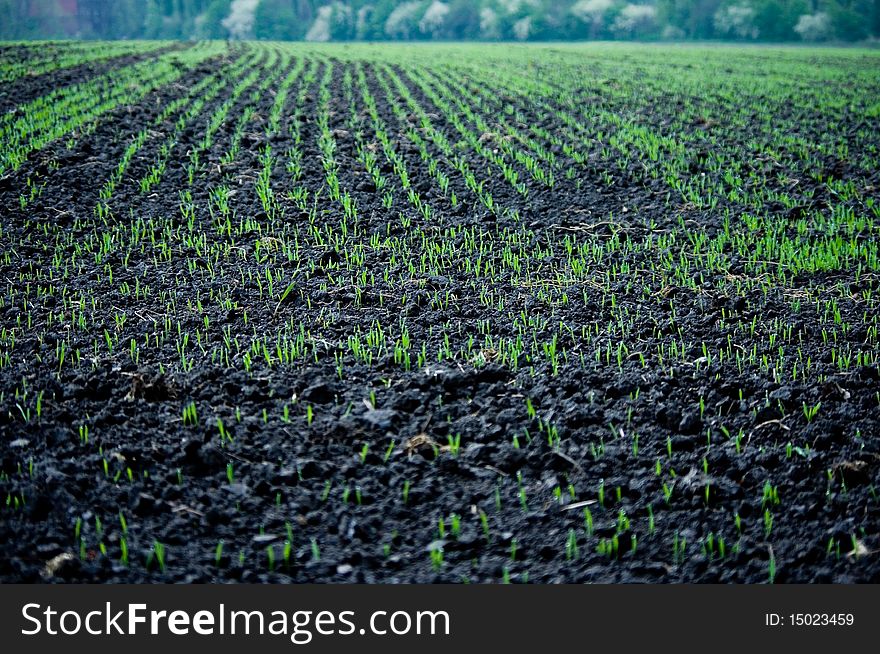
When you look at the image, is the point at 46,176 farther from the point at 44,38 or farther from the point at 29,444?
the point at 44,38

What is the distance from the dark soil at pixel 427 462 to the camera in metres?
2.38

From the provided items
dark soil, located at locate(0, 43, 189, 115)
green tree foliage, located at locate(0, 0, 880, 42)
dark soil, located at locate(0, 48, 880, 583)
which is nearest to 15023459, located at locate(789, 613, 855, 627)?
dark soil, located at locate(0, 48, 880, 583)

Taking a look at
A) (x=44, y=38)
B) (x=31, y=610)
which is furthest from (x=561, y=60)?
(x=31, y=610)

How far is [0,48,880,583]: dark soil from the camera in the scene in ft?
7.80

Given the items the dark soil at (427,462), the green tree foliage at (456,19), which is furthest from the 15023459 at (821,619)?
the green tree foliage at (456,19)

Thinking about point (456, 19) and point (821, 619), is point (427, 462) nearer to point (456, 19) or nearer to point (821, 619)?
point (821, 619)

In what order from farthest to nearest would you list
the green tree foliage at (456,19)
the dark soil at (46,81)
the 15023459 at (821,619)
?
the green tree foliage at (456,19), the dark soil at (46,81), the 15023459 at (821,619)

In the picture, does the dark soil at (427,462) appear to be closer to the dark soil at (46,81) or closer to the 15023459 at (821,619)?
the 15023459 at (821,619)

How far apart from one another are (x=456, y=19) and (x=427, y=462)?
5543 cm

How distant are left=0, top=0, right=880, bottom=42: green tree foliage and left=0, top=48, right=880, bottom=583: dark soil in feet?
94.0

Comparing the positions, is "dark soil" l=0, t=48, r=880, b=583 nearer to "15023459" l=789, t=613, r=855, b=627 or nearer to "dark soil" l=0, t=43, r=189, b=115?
"15023459" l=789, t=613, r=855, b=627

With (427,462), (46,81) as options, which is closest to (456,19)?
(46,81)

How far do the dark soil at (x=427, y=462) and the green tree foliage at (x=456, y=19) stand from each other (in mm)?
28665

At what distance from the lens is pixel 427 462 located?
9.55 feet
